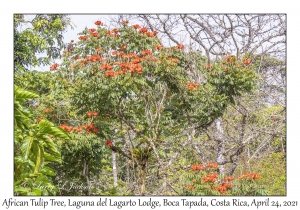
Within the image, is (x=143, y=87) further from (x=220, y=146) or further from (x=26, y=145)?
(x=26, y=145)

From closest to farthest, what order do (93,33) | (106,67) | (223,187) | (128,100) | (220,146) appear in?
(223,187) → (106,67) → (128,100) → (93,33) → (220,146)

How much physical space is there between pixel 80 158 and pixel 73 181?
1.06 ft

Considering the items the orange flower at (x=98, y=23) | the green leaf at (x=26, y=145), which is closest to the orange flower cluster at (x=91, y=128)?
the orange flower at (x=98, y=23)

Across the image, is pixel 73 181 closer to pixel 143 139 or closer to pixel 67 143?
pixel 67 143

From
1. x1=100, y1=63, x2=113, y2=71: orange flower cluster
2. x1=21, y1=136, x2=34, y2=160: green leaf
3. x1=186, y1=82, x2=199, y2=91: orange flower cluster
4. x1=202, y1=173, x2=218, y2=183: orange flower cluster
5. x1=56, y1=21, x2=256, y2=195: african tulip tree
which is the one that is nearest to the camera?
x1=21, y1=136, x2=34, y2=160: green leaf

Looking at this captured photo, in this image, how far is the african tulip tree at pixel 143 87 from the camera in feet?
16.7

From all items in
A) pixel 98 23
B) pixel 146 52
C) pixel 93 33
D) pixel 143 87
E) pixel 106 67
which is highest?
pixel 98 23

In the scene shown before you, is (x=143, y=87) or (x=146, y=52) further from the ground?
(x=146, y=52)

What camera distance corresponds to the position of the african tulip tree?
508cm

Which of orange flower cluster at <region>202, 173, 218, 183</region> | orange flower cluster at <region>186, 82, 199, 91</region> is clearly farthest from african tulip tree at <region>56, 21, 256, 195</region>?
orange flower cluster at <region>202, 173, 218, 183</region>

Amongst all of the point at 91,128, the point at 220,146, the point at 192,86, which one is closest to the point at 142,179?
the point at 91,128

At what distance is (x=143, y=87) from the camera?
5246 millimetres

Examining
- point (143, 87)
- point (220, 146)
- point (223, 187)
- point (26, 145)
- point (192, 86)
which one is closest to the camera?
point (26, 145)

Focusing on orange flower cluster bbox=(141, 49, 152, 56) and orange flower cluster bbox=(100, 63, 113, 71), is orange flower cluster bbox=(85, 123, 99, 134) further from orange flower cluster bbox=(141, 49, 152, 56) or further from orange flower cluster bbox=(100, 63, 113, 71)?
orange flower cluster bbox=(141, 49, 152, 56)
